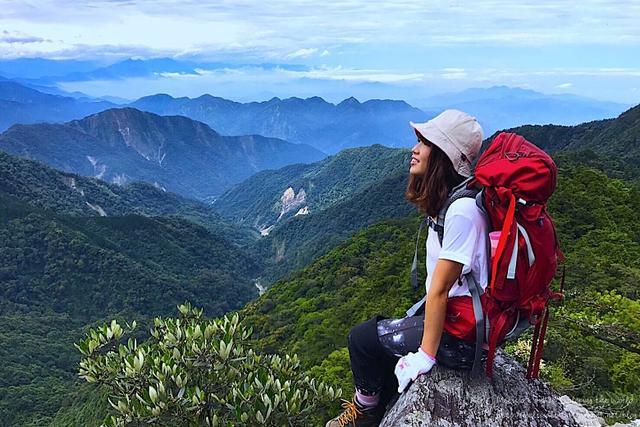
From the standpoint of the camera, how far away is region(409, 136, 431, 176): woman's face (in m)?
3.96

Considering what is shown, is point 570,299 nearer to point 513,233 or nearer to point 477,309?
point 477,309

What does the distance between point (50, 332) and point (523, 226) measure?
290ft

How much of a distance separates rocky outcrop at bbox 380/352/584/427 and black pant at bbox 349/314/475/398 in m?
0.18

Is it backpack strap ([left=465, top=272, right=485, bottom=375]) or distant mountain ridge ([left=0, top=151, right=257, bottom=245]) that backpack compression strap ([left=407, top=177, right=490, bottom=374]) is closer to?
backpack strap ([left=465, top=272, right=485, bottom=375])

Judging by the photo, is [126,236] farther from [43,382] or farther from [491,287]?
[491,287]

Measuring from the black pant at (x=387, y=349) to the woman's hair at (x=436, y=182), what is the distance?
0.94m

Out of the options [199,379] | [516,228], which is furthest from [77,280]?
[516,228]

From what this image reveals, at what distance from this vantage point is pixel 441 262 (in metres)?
3.64

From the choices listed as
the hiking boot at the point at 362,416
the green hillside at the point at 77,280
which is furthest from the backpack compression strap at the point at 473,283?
the green hillside at the point at 77,280

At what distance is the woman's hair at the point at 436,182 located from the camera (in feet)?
12.7

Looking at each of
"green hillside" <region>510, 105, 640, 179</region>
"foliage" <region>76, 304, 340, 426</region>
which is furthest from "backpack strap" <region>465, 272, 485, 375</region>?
"green hillside" <region>510, 105, 640, 179</region>

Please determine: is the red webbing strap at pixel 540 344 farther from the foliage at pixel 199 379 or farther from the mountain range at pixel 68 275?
the mountain range at pixel 68 275

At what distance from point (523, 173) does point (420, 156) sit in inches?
31.9

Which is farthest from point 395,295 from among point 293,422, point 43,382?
point 43,382
